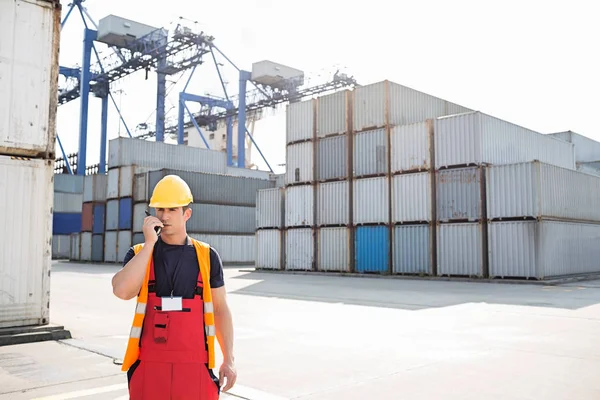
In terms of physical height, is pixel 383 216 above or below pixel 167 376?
above

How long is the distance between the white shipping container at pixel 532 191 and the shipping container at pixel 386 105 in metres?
5.82

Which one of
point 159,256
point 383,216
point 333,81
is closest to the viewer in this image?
point 159,256

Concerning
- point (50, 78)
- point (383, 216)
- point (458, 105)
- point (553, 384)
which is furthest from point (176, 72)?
point (553, 384)

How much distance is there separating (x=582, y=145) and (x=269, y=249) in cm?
2826

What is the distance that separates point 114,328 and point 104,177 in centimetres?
3801

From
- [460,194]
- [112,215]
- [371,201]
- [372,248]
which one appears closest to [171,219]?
[460,194]

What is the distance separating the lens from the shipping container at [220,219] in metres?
38.0

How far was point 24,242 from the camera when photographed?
8578 millimetres

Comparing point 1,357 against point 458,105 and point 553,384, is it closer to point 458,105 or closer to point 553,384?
point 553,384

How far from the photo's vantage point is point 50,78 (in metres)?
9.17

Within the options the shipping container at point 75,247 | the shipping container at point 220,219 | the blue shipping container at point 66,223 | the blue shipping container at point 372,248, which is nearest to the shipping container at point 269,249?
the blue shipping container at point 372,248

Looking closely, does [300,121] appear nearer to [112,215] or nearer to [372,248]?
[372,248]

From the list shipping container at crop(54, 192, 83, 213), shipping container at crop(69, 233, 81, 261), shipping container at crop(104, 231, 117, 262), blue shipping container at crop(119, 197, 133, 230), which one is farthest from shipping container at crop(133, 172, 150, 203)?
shipping container at crop(54, 192, 83, 213)

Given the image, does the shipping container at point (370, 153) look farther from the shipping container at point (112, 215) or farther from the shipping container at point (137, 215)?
the shipping container at point (112, 215)
